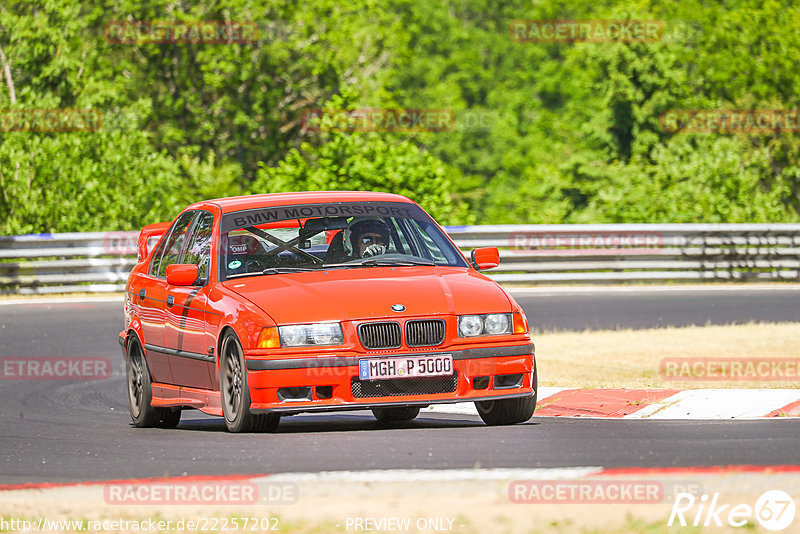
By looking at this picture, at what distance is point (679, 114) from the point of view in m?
44.8

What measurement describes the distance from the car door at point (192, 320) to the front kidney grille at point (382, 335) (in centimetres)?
114

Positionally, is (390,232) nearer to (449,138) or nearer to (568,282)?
(568,282)

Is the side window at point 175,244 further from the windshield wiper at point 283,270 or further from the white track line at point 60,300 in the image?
the white track line at point 60,300

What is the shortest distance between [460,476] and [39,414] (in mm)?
5393

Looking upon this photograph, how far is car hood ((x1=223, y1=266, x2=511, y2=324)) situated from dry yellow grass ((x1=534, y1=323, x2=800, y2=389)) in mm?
3105


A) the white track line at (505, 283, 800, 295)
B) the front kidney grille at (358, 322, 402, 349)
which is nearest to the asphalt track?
the front kidney grille at (358, 322, 402, 349)

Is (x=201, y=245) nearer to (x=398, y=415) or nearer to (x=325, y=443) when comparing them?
(x=398, y=415)

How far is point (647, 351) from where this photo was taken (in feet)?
48.9

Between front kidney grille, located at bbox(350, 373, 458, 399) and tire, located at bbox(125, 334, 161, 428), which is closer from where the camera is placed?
front kidney grille, located at bbox(350, 373, 458, 399)

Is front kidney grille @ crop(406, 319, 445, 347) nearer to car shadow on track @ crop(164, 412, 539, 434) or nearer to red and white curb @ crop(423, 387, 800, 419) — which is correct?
car shadow on track @ crop(164, 412, 539, 434)

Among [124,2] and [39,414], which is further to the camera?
[124,2]

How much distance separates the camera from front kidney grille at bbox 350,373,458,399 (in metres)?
8.62

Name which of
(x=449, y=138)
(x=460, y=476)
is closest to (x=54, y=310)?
(x=460, y=476)

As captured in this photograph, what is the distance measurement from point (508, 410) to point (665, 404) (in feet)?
5.22
